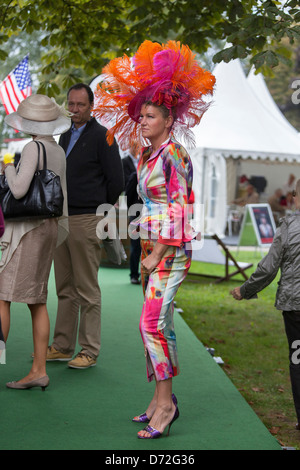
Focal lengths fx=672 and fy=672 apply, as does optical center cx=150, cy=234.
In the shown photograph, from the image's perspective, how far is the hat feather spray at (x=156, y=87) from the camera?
13.1 ft

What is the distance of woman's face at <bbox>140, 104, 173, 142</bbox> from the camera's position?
13.1 ft

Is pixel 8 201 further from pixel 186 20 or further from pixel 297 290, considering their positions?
pixel 186 20

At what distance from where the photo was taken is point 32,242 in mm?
4734

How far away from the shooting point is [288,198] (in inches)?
950

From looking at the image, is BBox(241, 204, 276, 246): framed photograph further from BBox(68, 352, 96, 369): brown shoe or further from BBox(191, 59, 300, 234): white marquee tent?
BBox(68, 352, 96, 369): brown shoe

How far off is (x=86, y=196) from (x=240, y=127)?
15.4 m

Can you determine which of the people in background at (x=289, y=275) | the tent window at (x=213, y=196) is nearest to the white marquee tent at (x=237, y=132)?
the tent window at (x=213, y=196)

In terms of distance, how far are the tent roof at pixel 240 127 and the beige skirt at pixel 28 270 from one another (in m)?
14.6

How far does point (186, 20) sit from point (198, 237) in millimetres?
4640

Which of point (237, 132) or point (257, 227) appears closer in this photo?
point (257, 227)

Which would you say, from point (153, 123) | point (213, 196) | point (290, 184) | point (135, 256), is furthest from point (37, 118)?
point (290, 184)

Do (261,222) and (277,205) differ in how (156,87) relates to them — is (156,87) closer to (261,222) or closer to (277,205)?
(261,222)

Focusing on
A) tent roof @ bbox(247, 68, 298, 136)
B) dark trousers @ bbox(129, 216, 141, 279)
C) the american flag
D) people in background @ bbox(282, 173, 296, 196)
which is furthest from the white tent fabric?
dark trousers @ bbox(129, 216, 141, 279)
